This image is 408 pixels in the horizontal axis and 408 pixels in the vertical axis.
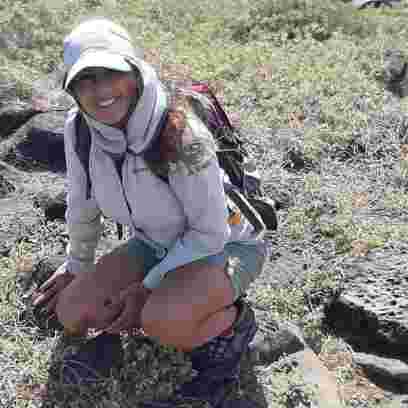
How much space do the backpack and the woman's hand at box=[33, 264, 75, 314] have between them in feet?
1.65

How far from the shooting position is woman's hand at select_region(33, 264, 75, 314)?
344cm

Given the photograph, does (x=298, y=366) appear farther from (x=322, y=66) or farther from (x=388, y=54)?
(x=388, y=54)

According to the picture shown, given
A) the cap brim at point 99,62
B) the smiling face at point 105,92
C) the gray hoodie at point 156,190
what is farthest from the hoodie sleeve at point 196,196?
the cap brim at point 99,62

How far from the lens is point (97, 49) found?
2.63m

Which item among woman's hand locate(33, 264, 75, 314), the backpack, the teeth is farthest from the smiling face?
woman's hand locate(33, 264, 75, 314)

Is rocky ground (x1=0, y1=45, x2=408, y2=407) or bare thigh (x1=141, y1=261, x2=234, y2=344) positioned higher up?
bare thigh (x1=141, y1=261, x2=234, y2=344)

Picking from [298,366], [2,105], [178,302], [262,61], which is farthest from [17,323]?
[262,61]

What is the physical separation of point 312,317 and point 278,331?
483 mm

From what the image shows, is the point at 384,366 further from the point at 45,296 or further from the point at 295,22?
the point at 295,22

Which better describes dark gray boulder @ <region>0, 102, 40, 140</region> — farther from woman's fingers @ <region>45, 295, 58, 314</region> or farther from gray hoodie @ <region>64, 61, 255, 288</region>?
gray hoodie @ <region>64, 61, 255, 288</region>

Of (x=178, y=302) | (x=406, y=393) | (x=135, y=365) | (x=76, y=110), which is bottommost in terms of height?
(x=406, y=393)

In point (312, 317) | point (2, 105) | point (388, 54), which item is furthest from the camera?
point (388, 54)

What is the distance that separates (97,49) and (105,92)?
162 millimetres

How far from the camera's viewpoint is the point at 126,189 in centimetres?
295
